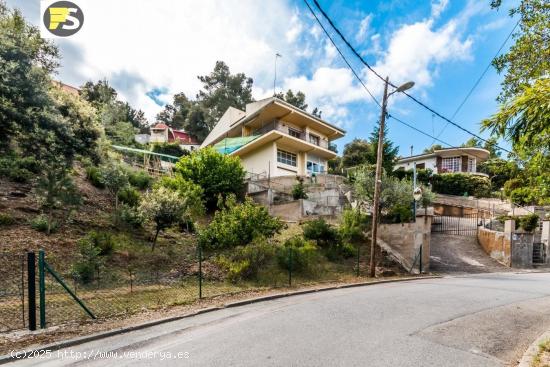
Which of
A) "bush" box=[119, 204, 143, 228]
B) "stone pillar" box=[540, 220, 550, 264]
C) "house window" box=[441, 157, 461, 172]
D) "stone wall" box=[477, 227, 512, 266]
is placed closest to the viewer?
"bush" box=[119, 204, 143, 228]

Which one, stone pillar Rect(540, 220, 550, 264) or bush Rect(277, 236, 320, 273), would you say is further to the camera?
stone pillar Rect(540, 220, 550, 264)

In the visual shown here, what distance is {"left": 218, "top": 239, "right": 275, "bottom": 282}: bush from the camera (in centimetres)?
1270

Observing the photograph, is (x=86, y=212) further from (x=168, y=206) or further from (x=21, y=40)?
(x=21, y=40)

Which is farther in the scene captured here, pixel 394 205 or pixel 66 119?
pixel 394 205

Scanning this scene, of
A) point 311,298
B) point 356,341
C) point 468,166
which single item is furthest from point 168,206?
point 468,166

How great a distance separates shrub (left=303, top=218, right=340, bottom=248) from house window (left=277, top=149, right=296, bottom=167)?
18.9 m

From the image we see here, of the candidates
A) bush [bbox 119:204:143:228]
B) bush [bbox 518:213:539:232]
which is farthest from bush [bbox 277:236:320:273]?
bush [bbox 518:213:539:232]

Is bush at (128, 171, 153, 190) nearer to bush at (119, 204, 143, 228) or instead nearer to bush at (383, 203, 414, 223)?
bush at (119, 204, 143, 228)

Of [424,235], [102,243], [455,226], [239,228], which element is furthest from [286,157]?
[102,243]

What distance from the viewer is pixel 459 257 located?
21125mm

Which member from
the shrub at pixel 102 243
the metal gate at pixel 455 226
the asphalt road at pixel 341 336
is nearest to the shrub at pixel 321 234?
the asphalt road at pixel 341 336

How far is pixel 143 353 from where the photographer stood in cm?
579

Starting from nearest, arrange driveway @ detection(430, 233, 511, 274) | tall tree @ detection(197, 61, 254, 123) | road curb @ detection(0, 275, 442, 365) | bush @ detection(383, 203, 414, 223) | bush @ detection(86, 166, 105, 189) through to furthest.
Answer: road curb @ detection(0, 275, 442, 365)
bush @ detection(383, 203, 414, 223)
driveway @ detection(430, 233, 511, 274)
bush @ detection(86, 166, 105, 189)
tall tree @ detection(197, 61, 254, 123)

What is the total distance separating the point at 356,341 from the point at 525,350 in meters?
2.99
